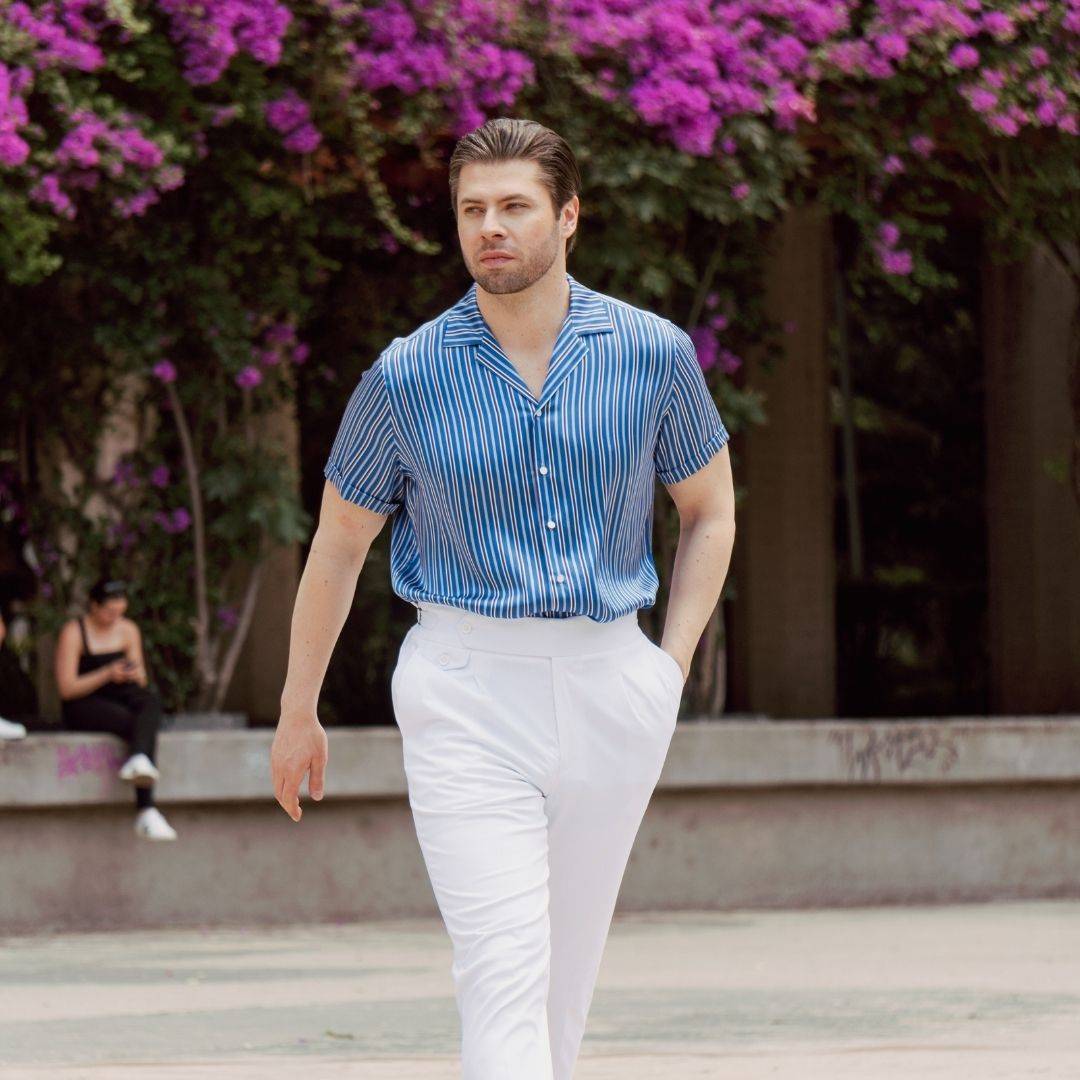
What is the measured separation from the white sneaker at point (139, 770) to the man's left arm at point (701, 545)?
585cm

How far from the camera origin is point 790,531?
44.2 ft

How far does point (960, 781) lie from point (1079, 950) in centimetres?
198

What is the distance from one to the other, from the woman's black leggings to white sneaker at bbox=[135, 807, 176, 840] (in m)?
0.04

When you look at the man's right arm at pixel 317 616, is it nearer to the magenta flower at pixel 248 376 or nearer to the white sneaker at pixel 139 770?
the white sneaker at pixel 139 770

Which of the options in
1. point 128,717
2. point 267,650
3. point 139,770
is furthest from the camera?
point 267,650

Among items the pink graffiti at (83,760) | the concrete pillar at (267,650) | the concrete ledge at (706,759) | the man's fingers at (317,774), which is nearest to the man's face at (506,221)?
the man's fingers at (317,774)

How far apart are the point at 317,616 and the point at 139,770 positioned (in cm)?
588

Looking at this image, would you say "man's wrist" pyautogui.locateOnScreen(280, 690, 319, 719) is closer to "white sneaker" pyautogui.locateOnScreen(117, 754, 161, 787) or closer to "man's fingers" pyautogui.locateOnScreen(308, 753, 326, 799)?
"man's fingers" pyautogui.locateOnScreen(308, 753, 326, 799)

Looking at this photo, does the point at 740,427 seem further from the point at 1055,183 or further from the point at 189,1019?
the point at 189,1019

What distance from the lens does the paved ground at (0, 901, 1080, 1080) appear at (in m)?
6.07

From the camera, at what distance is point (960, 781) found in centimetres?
1052

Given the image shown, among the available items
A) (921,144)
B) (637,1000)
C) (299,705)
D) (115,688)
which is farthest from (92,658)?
(299,705)

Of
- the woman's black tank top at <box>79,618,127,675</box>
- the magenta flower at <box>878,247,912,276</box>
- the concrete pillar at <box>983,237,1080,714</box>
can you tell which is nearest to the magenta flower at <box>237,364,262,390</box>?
the woman's black tank top at <box>79,618,127,675</box>

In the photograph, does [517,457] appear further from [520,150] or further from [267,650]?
[267,650]
